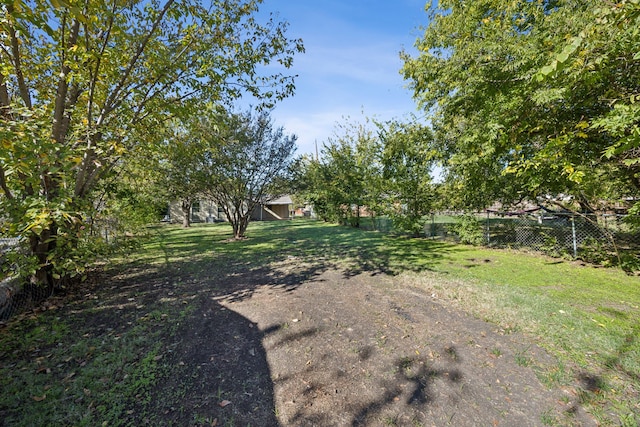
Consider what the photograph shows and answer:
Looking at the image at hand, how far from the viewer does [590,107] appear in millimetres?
5473

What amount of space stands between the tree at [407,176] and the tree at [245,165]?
15.4 ft

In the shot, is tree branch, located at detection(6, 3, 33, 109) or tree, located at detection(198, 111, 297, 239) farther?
tree, located at detection(198, 111, 297, 239)

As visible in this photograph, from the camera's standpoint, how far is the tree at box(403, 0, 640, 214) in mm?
4098

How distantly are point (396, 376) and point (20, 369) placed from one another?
400 cm

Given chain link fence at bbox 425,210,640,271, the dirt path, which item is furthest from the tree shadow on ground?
chain link fence at bbox 425,210,640,271

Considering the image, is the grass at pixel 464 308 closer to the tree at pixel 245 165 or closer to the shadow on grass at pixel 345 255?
the shadow on grass at pixel 345 255

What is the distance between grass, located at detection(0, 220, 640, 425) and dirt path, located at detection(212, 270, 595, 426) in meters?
0.22

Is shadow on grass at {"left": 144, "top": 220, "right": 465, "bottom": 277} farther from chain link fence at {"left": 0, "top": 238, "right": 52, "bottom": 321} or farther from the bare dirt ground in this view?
chain link fence at {"left": 0, "top": 238, "right": 52, "bottom": 321}

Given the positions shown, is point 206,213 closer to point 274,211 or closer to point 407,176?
point 274,211

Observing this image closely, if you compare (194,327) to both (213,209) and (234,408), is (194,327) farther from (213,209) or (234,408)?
(213,209)

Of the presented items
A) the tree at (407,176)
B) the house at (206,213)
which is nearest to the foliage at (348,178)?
the tree at (407,176)

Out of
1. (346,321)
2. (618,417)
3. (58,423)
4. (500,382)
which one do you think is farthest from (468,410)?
(58,423)

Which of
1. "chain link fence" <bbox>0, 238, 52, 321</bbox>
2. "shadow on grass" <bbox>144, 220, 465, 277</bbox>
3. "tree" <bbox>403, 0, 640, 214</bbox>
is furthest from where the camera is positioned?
"shadow on grass" <bbox>144, 220, 465, 277</bbox>

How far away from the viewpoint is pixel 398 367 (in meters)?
2.74
